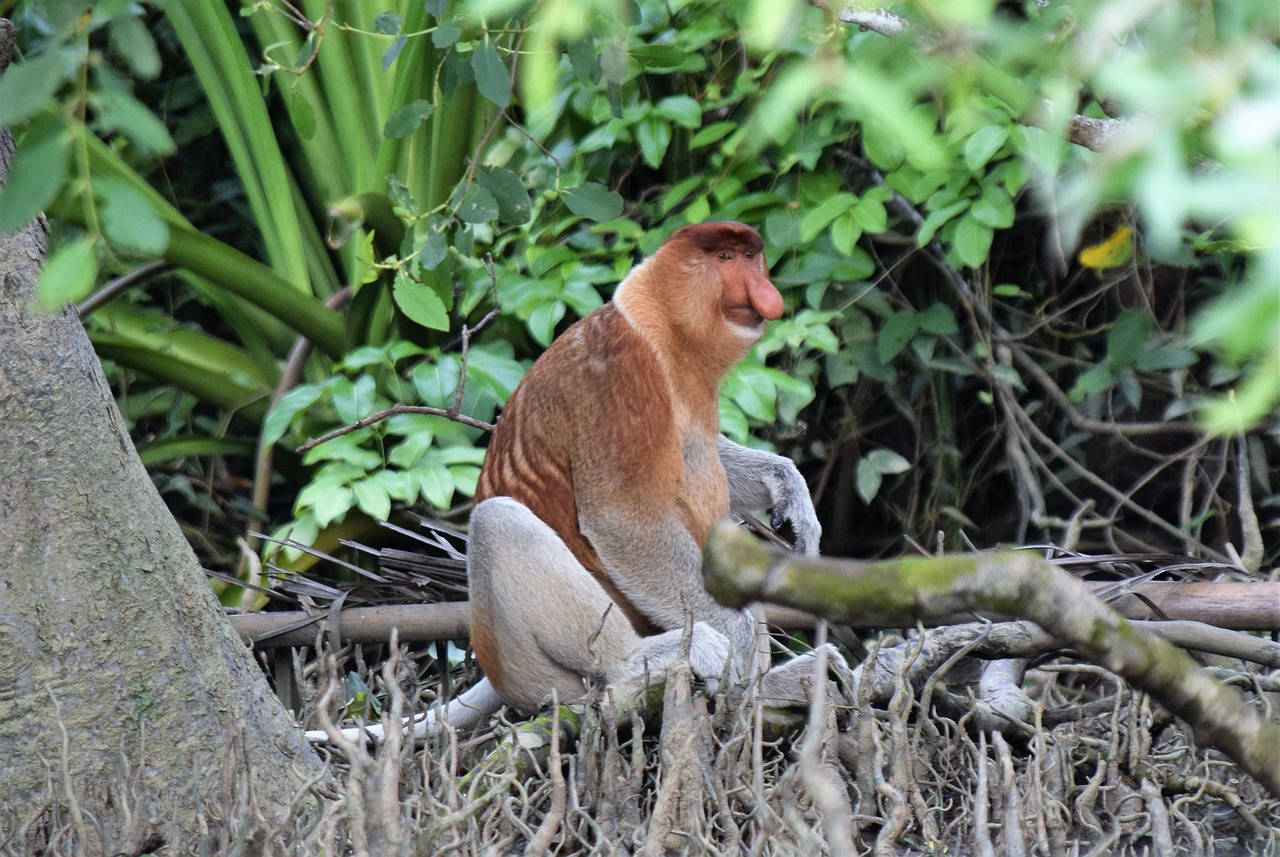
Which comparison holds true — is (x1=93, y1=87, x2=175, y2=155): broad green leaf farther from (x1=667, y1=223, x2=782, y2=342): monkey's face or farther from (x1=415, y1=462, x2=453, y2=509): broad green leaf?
(x1=415, y1=462, x2=453, y2=509): broad green leaf

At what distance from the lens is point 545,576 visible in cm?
253

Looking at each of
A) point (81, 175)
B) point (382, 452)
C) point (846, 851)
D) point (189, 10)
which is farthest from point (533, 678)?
point (189, 10)

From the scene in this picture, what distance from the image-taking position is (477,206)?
2508 millimetres

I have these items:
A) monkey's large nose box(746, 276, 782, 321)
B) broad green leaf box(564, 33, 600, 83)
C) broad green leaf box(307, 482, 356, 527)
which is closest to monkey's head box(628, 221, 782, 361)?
monkey's large nose box(746, 276, 782, 321)

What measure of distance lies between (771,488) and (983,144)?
1.07 m

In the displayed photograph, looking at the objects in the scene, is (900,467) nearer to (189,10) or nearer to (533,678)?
(533,678)

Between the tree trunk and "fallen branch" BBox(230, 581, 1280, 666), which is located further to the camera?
"fallen branch" BBox(230, 581, 1280, 666)

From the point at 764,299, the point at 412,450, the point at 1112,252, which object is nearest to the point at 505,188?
the point at 764,299

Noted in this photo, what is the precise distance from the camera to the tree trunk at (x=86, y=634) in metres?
1.85

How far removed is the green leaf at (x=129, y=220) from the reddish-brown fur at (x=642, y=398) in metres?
1.77

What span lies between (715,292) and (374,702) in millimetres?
1177

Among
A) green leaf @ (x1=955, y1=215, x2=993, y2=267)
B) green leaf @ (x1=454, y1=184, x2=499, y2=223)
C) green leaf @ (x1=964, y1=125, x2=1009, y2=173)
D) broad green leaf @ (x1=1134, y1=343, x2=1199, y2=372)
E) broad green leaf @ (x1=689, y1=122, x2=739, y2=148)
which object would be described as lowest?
broad green leaf @ (x1=1134, y1=343, x2=1199, y2=372)

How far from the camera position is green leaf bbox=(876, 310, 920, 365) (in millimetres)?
4020

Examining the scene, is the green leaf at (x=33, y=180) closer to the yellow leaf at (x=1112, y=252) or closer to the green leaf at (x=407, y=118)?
the green leaf at (x=407, y=118)
